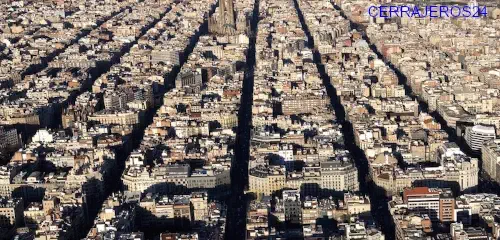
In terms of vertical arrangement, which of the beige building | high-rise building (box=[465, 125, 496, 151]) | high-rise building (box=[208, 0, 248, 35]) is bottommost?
the beige building

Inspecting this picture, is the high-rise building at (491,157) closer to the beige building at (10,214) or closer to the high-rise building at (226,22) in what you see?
the beige building at (10,214)

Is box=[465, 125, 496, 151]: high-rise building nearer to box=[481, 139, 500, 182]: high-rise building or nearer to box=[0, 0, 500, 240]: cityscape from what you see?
box=[0, 0, 500, 240]: cityscape

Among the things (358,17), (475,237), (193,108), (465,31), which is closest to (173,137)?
(193,108)

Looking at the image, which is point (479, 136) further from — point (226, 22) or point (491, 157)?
point (226, 22)

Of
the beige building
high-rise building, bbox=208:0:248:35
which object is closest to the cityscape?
the beige building

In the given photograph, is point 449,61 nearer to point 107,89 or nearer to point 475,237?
point 107,89
